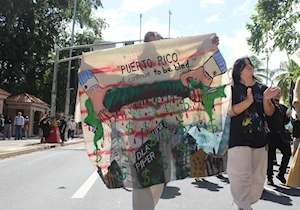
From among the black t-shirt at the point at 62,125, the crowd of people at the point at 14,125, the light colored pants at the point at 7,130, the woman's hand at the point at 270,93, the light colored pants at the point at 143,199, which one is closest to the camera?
the light colored pants at the point at 143,199

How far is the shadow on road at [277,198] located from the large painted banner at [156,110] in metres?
3.08

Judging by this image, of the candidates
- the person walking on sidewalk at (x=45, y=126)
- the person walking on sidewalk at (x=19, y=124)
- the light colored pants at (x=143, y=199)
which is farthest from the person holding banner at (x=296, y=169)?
the person walking on sidewalk at (x=19, y=124)

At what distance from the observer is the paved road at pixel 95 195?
5.81 metres

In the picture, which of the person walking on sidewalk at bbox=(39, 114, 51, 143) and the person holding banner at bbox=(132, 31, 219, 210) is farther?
the person walking on sidewalk at bbox=(39, 114, 51, 143)

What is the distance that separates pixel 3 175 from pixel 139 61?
6.43m

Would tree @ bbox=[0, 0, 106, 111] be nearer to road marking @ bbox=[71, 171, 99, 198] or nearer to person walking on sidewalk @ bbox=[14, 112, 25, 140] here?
person walking on sidewalk @ bbox=[14, 112, 25, 140]

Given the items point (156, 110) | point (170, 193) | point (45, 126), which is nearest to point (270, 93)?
point (156, 110)

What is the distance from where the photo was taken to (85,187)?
7398mm

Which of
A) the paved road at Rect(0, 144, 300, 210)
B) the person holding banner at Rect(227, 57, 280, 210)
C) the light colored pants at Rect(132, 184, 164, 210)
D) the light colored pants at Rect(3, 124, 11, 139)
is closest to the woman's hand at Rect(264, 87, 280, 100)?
the person holding banner at Rect(227, 57, 280, 210)

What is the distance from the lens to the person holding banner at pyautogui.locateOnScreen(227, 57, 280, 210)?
3992 millimetres

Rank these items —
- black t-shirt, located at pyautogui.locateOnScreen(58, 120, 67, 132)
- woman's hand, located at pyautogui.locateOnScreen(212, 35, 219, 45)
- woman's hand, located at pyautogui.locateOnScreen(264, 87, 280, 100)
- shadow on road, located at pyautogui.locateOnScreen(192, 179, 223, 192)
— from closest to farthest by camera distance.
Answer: woman's hand, located at pyautogui.locateOnScreen(212, 35, 219, 45) < woman's hand, located at pyautogui.locateOnScreen(264, 87, 280, 100) < shadow on road, located at pyautogui.locateOnScreen(192, 179, 223, 192) < black t-shirt, located at pyautogui.locateOnScreen(58, 120, 67, 132)

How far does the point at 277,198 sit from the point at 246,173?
2.86 meters

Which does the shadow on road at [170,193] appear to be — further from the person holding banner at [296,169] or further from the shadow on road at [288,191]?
the person holding banner at [296,169]

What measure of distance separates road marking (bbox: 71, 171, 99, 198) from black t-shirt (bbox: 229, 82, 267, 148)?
334 centimetres
